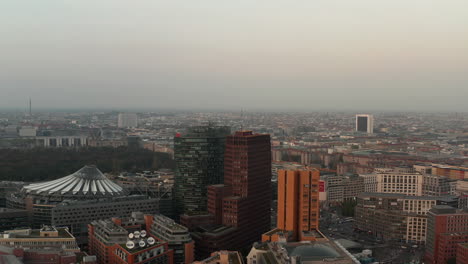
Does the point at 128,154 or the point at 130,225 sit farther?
the point at 128,154

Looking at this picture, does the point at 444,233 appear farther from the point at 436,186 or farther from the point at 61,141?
the point at 61,141

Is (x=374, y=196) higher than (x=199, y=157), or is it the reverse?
(x=199, y=157)

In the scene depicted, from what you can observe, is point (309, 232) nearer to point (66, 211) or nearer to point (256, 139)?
point (256, 139)

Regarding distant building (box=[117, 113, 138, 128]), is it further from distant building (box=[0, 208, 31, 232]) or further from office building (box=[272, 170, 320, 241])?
office building (box=[272, 170, 320, 241])

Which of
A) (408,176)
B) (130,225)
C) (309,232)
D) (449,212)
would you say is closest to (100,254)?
(130,225)

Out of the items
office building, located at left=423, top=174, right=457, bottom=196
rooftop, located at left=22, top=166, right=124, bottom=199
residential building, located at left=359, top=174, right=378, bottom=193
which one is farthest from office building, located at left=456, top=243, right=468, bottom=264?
rooftop, located at left=22, top=166, right=124, bottom=199

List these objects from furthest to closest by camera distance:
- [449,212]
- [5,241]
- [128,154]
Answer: [128,154] < [449,212] < [5,241]

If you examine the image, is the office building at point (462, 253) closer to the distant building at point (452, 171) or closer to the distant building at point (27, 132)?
the distant building at point (452, 171)
